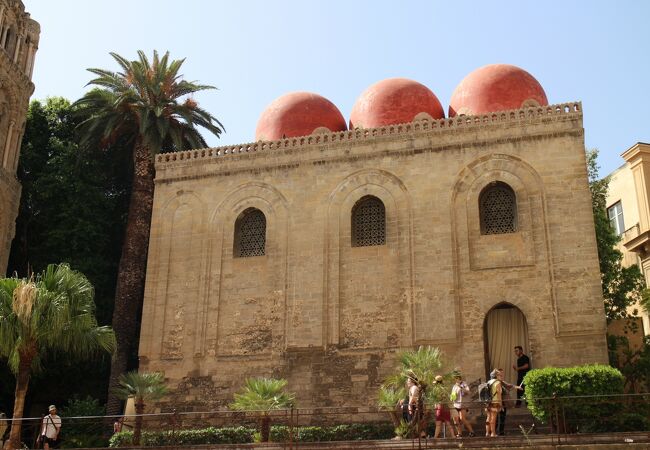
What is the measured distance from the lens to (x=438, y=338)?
17.4 m

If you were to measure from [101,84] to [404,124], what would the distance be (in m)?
11.0

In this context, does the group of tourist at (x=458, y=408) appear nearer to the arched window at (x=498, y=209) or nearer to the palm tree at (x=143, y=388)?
the arched window at (x=498, y=209)

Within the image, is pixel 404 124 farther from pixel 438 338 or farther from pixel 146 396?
pixel 146 396

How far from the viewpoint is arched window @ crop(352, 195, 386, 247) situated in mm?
19188

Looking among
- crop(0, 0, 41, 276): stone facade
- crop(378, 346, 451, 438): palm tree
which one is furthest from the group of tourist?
crop(0, 0, 41, 276): stone facade

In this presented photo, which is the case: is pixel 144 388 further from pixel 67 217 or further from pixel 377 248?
pixel 67 217

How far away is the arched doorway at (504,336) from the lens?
17250 mm

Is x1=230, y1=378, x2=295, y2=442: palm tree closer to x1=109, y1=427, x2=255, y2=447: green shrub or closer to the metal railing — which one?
the metal railing

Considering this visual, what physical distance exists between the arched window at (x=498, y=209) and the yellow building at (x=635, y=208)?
6.82 meters

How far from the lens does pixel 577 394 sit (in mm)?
13922

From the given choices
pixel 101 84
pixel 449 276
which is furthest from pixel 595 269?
pixel 101 84

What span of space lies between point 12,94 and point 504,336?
57.1ft

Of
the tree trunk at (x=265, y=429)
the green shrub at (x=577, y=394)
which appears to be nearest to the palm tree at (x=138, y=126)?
the tree trunk at (x=265, y=429)

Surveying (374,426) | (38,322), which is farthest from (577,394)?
(38,322)
